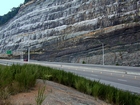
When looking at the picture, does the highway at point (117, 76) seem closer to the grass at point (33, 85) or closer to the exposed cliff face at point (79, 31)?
the grass at point (33, 85)

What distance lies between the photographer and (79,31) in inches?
2419

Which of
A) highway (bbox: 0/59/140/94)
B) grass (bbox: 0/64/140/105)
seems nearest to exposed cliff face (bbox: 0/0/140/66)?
highway (bbox: 0/59/140/94)

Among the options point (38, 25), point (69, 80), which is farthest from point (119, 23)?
point (69, 80)

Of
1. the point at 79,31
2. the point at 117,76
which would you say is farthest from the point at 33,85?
the point at 79,31

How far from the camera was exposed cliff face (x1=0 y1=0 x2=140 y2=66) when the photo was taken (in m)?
49.1

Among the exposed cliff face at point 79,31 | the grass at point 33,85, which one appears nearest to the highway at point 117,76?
the grass at point 33,85

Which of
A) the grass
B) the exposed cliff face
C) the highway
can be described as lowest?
the highway

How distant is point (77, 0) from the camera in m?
71.4

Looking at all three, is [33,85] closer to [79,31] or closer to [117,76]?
[117,76]

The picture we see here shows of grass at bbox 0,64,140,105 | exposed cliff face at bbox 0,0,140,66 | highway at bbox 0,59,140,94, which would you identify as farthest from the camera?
exposed cliff face at bbox 0,0,140,66

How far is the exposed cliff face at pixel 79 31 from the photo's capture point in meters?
49.1

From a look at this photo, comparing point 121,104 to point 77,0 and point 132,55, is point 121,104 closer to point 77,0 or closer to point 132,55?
point 132,55

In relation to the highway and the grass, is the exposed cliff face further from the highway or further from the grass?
the grass

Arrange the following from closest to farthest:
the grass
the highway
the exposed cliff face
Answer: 1. the grass
2. the highway
3. the exposed cliff face
